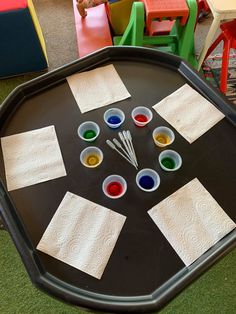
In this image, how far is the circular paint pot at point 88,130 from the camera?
2.96 feet

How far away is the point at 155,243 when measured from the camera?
2.45ft

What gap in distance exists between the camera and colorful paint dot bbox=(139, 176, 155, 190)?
822mm

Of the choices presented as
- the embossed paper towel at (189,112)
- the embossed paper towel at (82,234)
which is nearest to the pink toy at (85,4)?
the embossed paper towel at (189,112)

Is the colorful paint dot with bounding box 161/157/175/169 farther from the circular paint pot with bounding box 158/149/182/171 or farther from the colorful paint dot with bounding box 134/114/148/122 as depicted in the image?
the colorful paint dot with bounding box 134/114/148/122

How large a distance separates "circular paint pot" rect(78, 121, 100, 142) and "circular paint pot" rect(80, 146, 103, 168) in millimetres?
47

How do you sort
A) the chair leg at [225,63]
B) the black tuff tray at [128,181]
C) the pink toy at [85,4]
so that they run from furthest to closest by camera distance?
1. the pink toy at [85,4]
2. the chair leg at [225,63]
3. the black tuff tray at [128,181]

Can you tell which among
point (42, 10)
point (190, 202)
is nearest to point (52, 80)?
point (190, 202)

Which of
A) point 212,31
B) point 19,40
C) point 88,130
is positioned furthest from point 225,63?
point 19,40

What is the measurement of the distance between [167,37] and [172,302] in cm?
134

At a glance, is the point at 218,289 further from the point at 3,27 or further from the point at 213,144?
the point at 3,27

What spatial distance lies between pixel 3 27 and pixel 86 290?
128 centimetres

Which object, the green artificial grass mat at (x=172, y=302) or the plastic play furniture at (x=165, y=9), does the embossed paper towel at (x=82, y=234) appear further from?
the plastic play furniture at (x=165, y=9)

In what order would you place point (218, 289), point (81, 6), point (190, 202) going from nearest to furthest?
point (190, 202)
point (218, 289)
point (81, 6)

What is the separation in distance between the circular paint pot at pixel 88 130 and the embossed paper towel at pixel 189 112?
225mm
